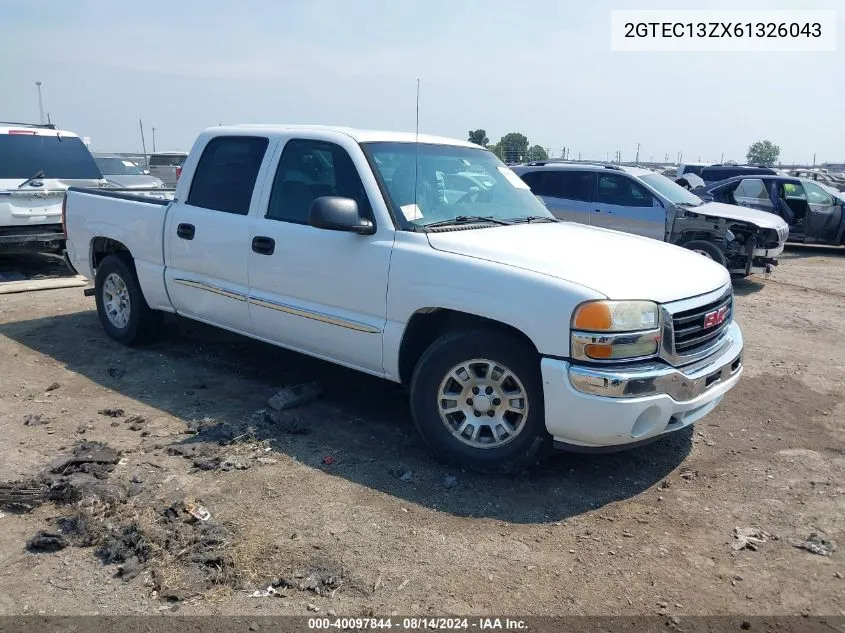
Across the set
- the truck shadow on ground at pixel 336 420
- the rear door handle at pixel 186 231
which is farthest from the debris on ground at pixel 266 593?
the rear door handle at pixel 186 231

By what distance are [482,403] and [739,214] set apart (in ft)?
28.7

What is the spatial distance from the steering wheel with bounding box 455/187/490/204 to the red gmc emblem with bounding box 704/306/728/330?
5.66 feet

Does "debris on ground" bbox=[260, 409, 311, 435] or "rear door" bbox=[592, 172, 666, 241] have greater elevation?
"rear door" bbox=[592, 172, 666, 241]

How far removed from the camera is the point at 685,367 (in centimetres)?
394

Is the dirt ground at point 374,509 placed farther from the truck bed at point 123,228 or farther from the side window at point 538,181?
the side window at point 538,181

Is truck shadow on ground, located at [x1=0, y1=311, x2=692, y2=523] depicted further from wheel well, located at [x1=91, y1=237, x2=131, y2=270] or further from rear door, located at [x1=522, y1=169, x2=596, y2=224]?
rear door, located at [x1=522, y1=169, x2=596, y2=224]

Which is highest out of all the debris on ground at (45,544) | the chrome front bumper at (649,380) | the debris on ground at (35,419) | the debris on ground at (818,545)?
the chrome front bumper at (649,380)

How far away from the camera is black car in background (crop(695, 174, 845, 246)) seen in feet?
49.4

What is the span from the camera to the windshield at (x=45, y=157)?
9656mm

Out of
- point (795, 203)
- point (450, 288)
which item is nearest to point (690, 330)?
point (450, 288)

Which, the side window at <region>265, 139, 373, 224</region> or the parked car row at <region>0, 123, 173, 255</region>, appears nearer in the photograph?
the side window at <region>265, 139, 373, 224</region>

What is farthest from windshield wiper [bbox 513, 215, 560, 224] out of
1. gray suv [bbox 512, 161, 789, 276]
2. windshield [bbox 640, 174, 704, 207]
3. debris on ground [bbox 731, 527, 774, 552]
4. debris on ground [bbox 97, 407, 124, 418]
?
windshield [bbox 640, 174, 704, 207]

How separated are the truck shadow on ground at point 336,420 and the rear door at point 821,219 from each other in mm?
12348

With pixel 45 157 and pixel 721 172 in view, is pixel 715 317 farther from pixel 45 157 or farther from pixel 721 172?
pixel 721 172
